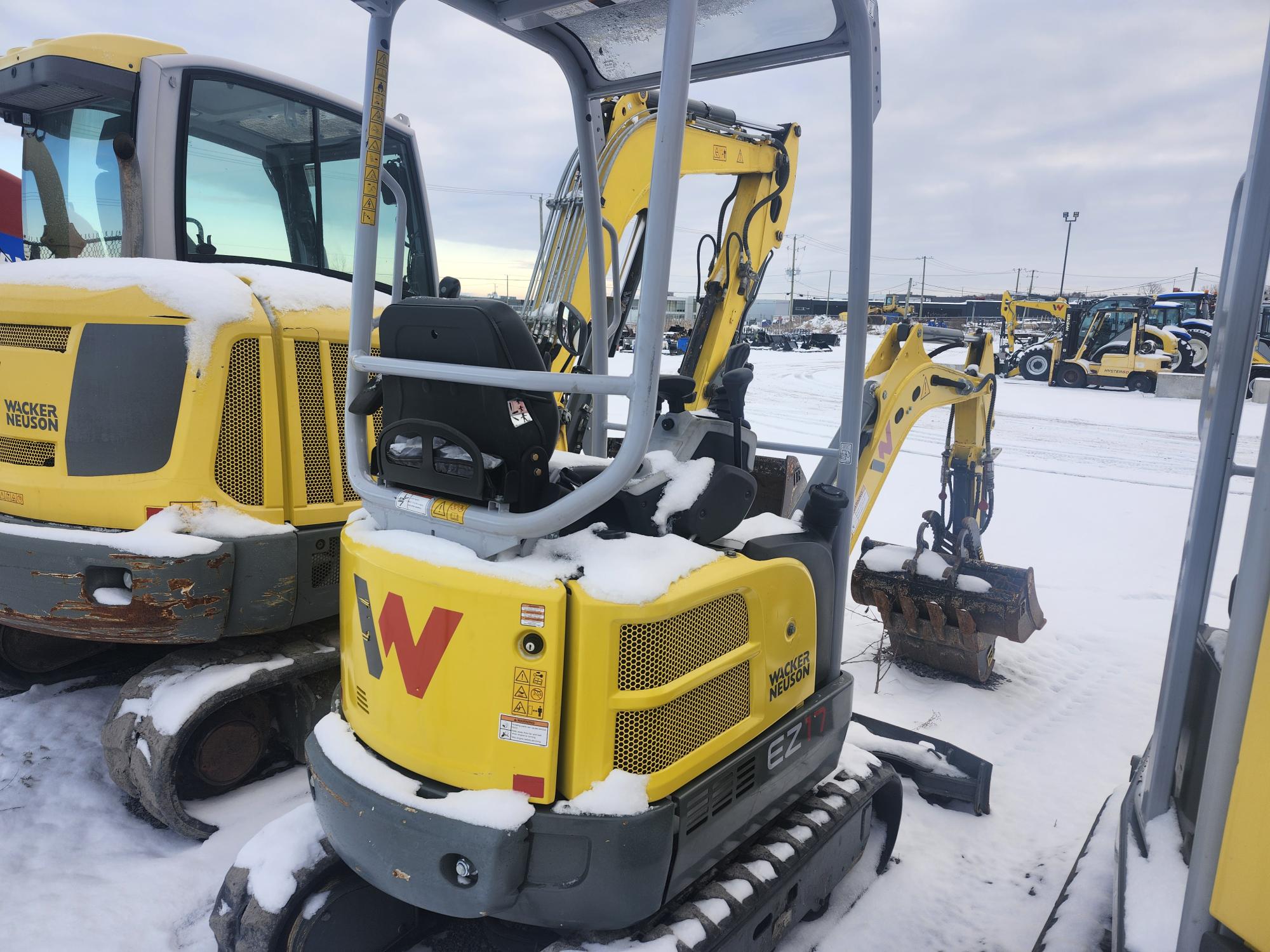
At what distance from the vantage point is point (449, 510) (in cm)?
196

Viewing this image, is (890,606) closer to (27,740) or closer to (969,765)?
(969,765)

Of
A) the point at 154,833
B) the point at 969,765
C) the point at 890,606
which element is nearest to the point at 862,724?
the point at 969,765

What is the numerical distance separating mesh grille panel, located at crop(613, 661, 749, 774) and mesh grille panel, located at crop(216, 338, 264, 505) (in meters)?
1.94

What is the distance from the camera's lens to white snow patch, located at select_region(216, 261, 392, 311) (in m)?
3.17

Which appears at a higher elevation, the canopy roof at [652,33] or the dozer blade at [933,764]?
the canopy roof at [652,33]

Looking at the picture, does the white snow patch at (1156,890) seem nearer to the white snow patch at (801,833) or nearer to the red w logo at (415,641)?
the white snow patch at (801,833)

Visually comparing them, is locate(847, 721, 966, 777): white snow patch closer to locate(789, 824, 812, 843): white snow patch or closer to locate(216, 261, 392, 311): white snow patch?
locate(789, 824, 812, 843): white snow patch

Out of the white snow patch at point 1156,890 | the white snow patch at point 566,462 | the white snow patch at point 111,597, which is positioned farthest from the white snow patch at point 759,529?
the white snow patch at point 111,597

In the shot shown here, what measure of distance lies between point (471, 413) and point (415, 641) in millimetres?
553

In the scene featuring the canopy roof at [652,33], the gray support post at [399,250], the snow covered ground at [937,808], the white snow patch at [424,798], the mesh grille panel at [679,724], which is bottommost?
the snow covered ground at [937,808]

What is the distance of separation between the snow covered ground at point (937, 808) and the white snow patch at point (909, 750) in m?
0.16

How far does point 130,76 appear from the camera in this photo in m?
3.32

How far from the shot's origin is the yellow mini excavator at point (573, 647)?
1.78 metres

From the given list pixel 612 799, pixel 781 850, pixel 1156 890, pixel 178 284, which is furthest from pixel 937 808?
pixel 178 284
